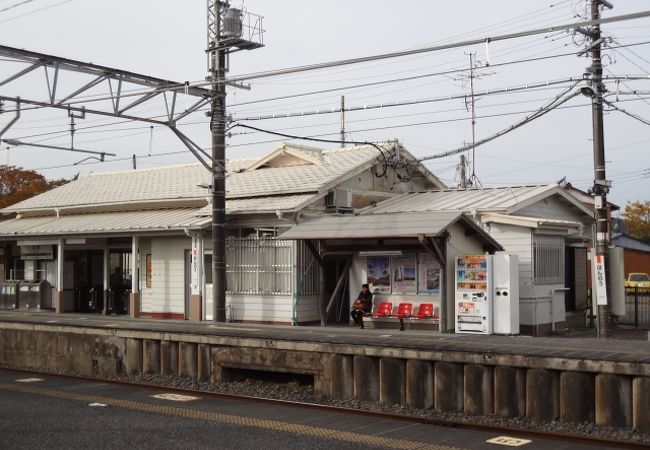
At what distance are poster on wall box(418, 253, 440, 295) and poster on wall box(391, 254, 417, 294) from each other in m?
0.18

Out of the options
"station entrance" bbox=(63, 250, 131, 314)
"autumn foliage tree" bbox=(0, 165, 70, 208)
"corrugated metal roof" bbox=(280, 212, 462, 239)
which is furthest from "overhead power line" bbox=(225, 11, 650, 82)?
"autumn foliage tree" bbox=(0, 165, 70, 208)

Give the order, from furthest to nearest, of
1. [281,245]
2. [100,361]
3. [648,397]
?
[281,245], [100,361], [648,397]

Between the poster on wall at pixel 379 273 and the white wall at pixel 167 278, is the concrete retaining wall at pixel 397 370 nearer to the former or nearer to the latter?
the poster on wall at pixel 379 273

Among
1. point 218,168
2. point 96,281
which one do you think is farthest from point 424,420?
point 96,281

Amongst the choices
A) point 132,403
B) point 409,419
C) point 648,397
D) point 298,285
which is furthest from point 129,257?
point 648,397

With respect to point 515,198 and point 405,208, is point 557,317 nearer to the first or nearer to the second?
point 515,198

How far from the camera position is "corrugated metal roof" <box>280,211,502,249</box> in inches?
733

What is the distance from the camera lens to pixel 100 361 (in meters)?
17.1

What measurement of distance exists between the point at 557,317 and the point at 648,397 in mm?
11627

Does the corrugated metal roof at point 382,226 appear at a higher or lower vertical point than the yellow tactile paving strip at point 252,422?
higher

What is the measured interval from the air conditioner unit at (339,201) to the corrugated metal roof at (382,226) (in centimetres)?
171

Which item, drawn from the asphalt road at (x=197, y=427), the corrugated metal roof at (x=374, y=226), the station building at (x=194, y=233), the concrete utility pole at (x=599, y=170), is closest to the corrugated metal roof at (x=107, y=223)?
the station building at (x=194, y=233)

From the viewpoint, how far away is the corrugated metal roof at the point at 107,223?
24675 millimetres

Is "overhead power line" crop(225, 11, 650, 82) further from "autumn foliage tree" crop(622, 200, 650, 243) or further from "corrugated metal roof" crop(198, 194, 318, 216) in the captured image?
"autumn foliage tree" crop(622, 200, 650, 243)
